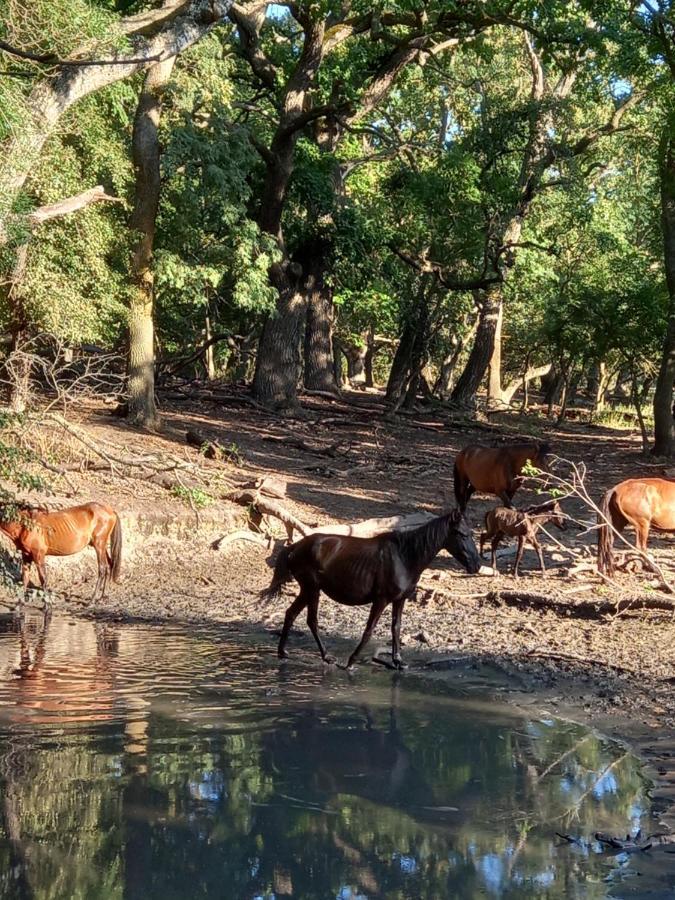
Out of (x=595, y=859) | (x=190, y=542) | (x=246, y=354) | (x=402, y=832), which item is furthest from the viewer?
(x=246, y=354)

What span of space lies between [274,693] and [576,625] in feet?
12.0

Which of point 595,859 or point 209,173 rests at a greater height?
point 209,173

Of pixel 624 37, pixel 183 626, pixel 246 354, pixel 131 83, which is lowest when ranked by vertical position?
pixel 183 626

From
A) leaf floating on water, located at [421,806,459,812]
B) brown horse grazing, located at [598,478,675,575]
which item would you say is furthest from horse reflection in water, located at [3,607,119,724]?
brown horse grazing, located at [598,478,675,575]

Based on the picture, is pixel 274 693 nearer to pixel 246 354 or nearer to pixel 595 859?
pixel 595 859

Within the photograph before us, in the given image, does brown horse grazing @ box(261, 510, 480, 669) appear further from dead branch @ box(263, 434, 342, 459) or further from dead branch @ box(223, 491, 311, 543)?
dead branch @ box(263, 434, 342, 459)

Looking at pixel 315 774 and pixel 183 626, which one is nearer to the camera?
pixel 315 774

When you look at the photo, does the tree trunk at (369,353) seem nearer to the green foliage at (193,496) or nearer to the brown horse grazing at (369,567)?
the green foliage at (193,496)

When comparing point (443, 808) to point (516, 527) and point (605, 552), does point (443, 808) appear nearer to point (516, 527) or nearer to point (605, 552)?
point (605, 552)

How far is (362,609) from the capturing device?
12781 mm

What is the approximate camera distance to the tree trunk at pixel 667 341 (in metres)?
24.5

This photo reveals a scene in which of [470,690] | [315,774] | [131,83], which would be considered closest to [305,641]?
[470,690]

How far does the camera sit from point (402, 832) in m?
6.23

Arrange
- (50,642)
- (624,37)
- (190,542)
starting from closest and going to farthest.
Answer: (50,642) < (190,542) < (624,37)
